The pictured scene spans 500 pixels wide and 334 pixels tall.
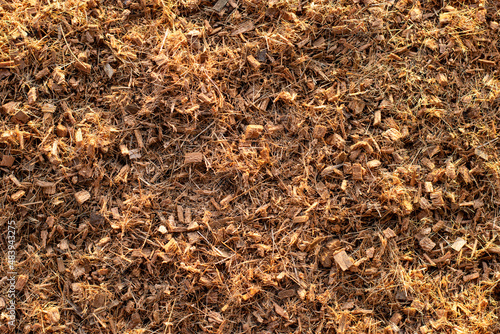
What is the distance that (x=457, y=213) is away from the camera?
2324mm

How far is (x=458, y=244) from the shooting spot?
227 centimetres

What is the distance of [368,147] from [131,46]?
153 cm

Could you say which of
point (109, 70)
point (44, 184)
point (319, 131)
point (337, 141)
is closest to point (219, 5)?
point (109, 70)

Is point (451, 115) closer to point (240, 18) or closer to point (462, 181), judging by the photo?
point (462, 181)

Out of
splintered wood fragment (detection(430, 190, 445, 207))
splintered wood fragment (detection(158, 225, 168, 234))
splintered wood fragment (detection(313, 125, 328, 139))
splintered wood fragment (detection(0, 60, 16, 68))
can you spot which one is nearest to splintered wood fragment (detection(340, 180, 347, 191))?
splintered wood fragment (detection(313, 125, 328, 139))

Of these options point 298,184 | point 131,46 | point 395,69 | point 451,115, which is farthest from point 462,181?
point 131,46

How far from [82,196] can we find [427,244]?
2.00m

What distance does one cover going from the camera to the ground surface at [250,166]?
2.20m

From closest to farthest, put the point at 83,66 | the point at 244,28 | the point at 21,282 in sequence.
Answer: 1. the point at 21,282
2. the point at 83,66
3. the point at 244,28

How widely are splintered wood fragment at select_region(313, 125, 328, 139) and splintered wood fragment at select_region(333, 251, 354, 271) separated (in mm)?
682

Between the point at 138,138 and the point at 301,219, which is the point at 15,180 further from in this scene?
the point at 301,219

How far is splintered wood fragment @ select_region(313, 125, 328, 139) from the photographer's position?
7.53ft

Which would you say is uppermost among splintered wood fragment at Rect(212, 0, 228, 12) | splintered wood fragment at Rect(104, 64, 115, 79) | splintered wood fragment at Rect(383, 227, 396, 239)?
splintered wood fragment at Rect(212, 0, 228, 12)

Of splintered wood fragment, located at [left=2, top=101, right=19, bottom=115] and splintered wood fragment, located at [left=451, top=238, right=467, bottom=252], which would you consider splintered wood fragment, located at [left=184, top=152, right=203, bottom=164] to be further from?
splintered wood fragment, located at [left=451, top=238, right=467, bottom=252]
